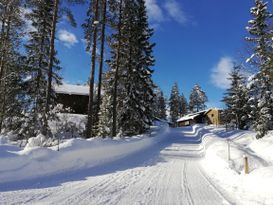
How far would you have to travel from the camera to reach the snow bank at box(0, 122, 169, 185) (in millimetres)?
8852

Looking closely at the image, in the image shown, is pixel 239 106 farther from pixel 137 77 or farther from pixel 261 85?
pixel 137 77

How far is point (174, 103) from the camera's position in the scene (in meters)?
101

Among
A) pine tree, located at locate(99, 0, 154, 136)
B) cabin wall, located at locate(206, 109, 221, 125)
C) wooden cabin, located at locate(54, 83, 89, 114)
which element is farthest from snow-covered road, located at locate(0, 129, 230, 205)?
cabin wall, located at locate(206, 109, 221, 125)

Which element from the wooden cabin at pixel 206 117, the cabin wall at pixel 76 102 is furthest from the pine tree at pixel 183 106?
the cabin wall at pixel 76 102

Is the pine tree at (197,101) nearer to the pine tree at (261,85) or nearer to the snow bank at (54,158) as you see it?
the pine tree at (261,85)

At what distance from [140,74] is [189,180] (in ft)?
61.4

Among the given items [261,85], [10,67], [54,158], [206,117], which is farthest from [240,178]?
[206,117]

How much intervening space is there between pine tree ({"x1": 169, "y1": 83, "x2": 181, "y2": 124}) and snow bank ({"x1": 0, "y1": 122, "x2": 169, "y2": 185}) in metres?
86.7

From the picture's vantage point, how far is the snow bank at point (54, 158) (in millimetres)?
8852

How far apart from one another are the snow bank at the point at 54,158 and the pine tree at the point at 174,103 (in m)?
86.7

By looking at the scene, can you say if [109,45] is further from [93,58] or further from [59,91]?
[59,91]

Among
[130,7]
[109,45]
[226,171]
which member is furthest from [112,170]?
[130,7]

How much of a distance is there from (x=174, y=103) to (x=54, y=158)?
303ft

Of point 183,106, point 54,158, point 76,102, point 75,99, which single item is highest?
point 183,106
